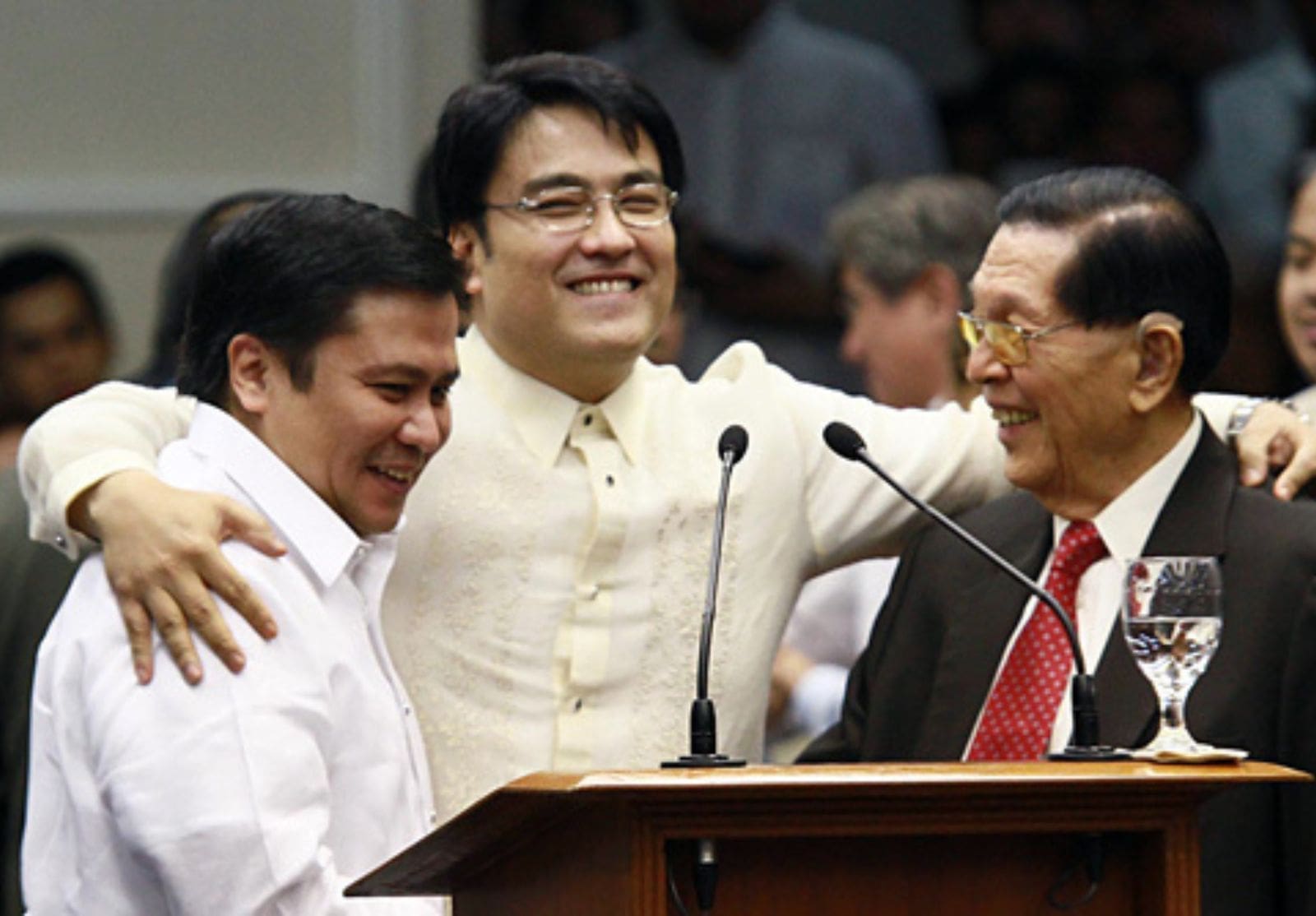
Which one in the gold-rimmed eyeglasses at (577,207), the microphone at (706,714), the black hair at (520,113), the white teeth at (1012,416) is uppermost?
the black hair at (520,113)

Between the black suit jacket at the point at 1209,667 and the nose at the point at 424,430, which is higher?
the nose at the point at 424,430

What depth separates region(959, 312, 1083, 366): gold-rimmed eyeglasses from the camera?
3.95 meters

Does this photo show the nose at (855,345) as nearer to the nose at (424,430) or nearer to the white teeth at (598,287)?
the white teeth at (598,287)

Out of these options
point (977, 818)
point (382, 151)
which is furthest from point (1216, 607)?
point (382, 151)

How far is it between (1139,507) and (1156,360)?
0.67 feet

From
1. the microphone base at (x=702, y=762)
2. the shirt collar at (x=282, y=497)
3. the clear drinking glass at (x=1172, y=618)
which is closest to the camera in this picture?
the microphone base at (x=702, y=762)

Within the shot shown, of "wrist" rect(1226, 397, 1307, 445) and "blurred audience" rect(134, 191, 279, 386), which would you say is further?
"blurred audience" rect(134, 191, 279, 386)

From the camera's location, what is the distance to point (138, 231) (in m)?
7.72

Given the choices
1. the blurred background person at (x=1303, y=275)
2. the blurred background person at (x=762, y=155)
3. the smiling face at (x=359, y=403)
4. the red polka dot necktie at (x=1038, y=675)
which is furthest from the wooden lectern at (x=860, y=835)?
the blurred background person at (x=762, y=155)

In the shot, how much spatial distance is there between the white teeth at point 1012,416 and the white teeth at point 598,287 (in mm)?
547

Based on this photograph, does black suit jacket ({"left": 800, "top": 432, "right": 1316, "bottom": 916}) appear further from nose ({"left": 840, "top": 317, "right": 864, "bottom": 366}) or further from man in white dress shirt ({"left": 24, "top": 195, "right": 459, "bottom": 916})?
nose ({"left": 840, "top": 317, "right": 864, "bottom": 366})

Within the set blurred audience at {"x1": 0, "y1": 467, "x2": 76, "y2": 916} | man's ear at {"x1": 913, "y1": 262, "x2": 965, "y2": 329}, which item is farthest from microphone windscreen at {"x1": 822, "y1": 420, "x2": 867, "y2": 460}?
man's ear at {"x1": 913, "y1": 262, "x2": 965, "y2": 329}

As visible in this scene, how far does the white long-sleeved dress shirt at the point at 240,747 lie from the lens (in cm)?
316

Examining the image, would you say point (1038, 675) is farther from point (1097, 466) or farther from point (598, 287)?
point (598, 287)
